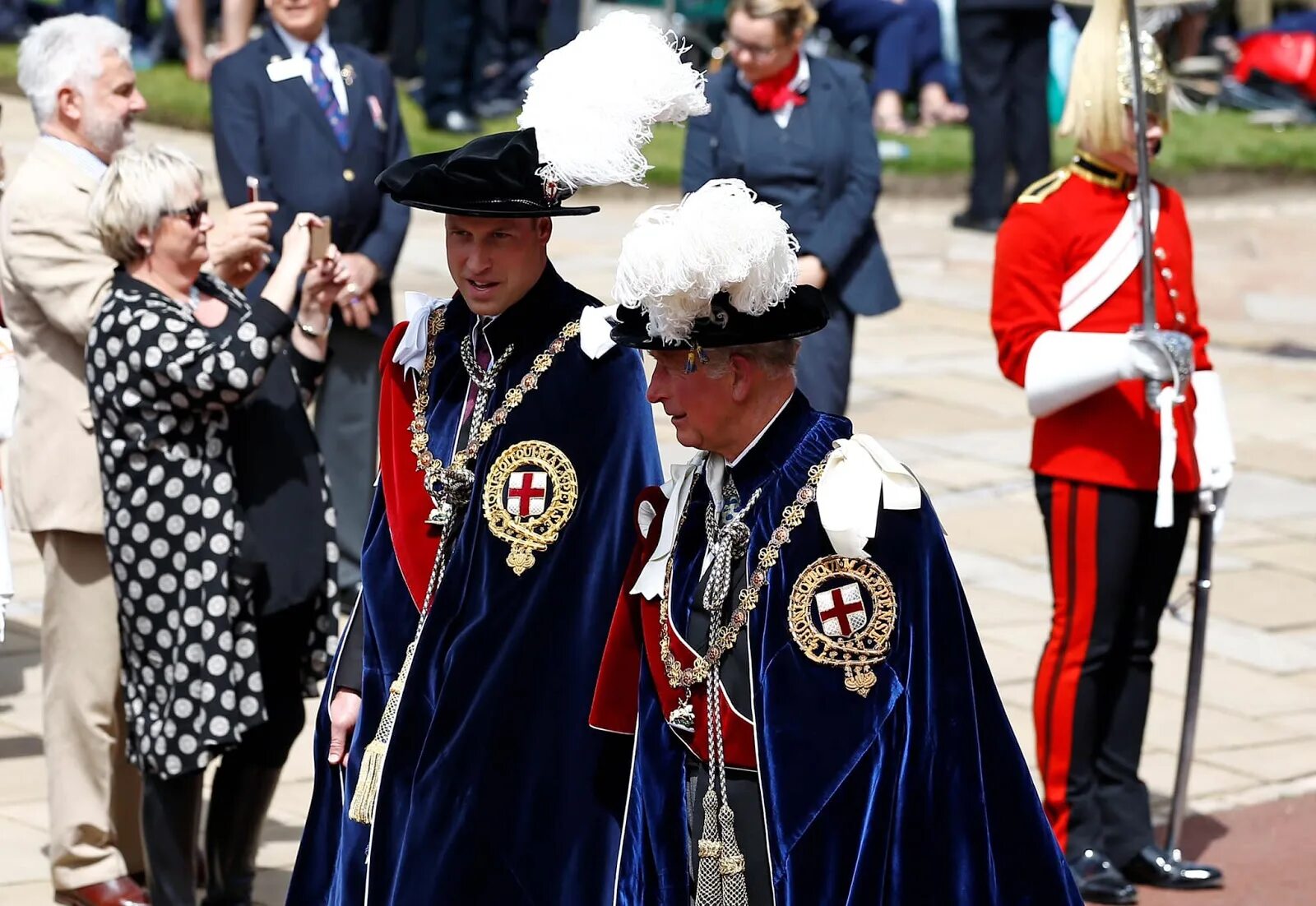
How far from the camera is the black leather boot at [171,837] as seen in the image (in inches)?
201

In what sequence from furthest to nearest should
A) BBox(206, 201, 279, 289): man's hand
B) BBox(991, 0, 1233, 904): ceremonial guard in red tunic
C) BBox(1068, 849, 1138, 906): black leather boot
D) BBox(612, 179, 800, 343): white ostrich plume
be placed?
BBox(1068, 849, 1138, 906): black leather boot → BBox(991, 0, 1233, 904): ceremonial guard in red tunic → BBox(206, 201, 279, 289): man's hand → BBox(612, 179, 800, 343): white ostrich plume

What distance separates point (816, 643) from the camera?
11.7ft

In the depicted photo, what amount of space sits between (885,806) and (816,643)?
0.28m

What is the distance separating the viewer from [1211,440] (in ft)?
18.8

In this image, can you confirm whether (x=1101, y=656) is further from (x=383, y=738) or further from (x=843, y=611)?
(x=843, y=611)

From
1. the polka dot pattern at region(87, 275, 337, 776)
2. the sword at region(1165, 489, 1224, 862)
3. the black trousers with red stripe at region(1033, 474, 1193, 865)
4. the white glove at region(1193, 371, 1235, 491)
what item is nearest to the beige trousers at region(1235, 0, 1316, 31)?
the sword at region(1165, 489, 1224, 862)

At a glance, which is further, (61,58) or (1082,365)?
(61,58)

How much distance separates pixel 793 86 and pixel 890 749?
14.2 feet

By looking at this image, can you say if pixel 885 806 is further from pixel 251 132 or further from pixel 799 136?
pixel 251 132

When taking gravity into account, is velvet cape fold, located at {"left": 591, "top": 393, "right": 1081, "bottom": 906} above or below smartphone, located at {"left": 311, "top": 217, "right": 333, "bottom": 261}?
below

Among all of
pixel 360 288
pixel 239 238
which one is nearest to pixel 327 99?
pixel 360 288

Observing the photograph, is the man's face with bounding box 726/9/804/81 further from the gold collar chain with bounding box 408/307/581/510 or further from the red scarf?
the gold collar chain with bounding box 408/307/581/510

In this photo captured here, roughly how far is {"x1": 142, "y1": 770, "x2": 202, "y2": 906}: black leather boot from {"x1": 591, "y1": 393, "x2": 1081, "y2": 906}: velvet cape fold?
187 cm

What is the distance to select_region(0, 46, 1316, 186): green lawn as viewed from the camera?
15.0 m
